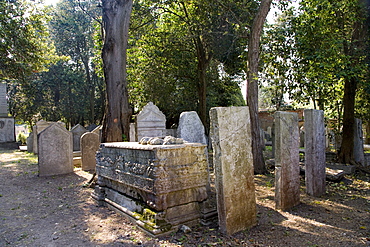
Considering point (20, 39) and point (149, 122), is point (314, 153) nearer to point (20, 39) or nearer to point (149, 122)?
point (149, 122)

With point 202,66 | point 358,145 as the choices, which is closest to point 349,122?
point 358,145

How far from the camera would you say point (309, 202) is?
5.57m

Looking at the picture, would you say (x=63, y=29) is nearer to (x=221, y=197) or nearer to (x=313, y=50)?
(x=313, y=50)

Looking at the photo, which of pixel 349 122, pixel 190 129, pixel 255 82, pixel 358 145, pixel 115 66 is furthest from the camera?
pixel 358 145

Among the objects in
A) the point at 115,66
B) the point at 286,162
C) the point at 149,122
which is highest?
the point at 115,66

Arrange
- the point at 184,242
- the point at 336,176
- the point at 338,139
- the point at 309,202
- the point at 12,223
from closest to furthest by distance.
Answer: the point at 184,242 < the point at 12,223 < the point at 309,202 < the point at 336,176 < the point at 338,139

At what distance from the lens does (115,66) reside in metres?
7.34

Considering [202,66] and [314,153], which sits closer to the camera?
[314,153]

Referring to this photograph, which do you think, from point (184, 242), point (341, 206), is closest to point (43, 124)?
point (184, 242)

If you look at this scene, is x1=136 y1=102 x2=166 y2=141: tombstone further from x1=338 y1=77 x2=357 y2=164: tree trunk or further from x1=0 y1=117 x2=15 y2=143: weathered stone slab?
x1=0 y1=117 x2=15 y2=143: weathered stone slab

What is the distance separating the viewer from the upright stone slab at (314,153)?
592cm

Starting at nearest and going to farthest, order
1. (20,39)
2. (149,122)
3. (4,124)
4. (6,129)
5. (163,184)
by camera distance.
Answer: (163,184), (149,122), (20,39), (4,124), (6,129)

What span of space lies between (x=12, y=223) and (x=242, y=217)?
13.3ft

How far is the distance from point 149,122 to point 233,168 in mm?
6406
